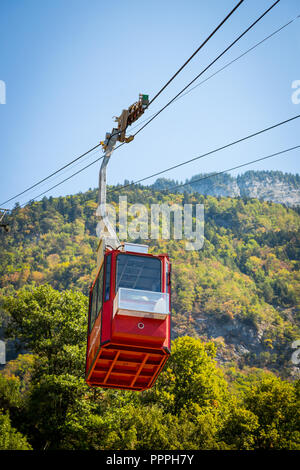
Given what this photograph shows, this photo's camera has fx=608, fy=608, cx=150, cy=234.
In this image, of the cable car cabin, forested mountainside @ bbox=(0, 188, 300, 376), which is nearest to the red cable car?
the cable car cabin

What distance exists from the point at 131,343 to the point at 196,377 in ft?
100

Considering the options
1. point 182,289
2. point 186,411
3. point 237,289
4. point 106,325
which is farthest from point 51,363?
point 237,289

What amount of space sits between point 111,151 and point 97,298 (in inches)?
261

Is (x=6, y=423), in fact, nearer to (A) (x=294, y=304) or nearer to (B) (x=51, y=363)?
(B) (x=51, y=363)

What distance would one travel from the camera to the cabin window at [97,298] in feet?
68.9

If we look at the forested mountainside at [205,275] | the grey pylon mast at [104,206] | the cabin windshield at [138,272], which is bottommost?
the forested mountainside at [205,275]

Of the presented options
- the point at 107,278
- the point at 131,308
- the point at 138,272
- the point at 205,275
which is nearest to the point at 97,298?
the point at 107,278

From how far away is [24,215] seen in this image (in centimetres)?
18175

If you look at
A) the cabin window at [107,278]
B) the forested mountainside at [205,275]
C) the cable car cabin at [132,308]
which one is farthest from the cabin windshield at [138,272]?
the forested mountainside at [205,275]

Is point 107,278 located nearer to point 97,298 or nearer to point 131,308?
point 131,308

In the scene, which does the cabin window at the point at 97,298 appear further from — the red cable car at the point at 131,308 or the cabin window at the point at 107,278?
the cabin window at the point at 107,278

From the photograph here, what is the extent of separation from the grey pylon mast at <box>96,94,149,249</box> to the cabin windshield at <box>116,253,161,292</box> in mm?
1052

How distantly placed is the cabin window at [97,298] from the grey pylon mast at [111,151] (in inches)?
50.7

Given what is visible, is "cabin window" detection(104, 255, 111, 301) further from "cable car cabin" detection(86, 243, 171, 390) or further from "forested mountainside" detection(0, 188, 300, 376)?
"forested mountainside" detection(0, 188, 300, 376)
